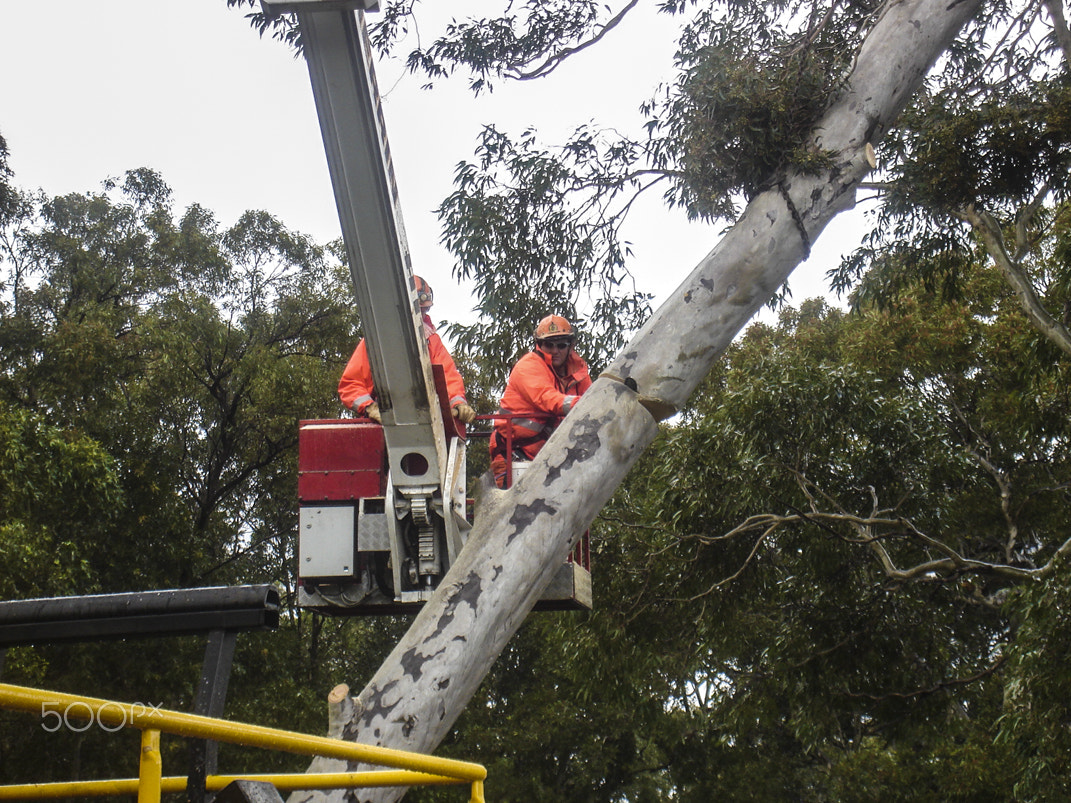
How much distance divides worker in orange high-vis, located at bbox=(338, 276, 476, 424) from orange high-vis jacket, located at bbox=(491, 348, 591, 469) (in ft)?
2.01

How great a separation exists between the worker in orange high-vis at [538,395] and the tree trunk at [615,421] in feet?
4.57

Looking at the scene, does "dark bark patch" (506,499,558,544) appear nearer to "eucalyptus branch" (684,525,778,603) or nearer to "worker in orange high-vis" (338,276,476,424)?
"worker in orange high-vis" (338,276,476,424)

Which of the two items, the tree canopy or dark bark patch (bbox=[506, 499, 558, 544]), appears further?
the tree canopy

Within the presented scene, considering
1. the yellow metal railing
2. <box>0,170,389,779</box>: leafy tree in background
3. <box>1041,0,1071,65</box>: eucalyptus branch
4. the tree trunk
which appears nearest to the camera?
the yellow metal railing

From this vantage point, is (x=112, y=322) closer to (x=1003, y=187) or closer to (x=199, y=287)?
(x=199, y=287)

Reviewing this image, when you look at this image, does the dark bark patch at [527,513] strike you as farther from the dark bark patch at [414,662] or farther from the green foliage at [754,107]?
the green foliage at [754,107]

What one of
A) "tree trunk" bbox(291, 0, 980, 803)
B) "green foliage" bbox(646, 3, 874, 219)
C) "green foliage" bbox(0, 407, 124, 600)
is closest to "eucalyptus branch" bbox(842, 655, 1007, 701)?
"green foliage" bbox(646, 3, 874, 219)

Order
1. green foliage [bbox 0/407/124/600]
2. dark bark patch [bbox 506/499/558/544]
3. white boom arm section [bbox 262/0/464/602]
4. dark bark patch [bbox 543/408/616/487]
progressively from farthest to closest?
green foliage [bbox 0/407/124/600] → dark bark patch [bbox 543/408/616/487] → dark bark patch [bbox 506/499/558/544] → white boom arm section [bbox 262/0/464/602]

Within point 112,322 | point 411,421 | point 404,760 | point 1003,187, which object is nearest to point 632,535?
point 1003,187

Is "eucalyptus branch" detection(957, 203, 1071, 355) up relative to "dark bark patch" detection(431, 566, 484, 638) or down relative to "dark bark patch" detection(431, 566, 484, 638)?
up

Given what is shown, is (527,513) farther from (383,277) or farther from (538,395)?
(538,395)

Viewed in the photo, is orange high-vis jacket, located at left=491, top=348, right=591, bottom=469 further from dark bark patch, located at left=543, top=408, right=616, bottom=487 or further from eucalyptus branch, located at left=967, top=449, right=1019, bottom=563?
eucalyptus branch, located at left=967, top=449, right=1019, bottom=563

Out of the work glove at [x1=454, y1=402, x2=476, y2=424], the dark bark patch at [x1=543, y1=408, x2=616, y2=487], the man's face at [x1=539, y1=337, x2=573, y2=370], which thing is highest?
the man's face at [x1=539, y1=337, x2=573, y2=370]

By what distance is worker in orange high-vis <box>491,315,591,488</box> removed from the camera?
616 centimetres
